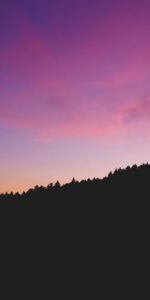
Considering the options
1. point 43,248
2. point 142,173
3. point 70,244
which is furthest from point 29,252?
point 142,173

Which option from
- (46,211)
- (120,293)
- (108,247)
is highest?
(46,211)

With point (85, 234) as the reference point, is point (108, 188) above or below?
above

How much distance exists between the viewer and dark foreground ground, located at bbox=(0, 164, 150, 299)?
18.8 m

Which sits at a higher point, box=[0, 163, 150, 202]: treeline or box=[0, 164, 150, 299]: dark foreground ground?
box=[0, 163, 150, 202]: treeline

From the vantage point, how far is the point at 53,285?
20703 mm

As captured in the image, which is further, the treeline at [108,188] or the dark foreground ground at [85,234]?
the treeline at [108,188]

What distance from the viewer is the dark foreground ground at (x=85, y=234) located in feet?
61.5

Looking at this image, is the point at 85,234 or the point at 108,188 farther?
the point at 108,188

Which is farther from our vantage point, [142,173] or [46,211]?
[46,211]

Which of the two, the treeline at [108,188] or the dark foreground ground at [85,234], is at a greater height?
the treeline at [108,188]

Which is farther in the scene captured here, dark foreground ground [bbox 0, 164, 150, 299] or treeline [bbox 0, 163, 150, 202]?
treeline [bbox 0, 163, 150, 202]

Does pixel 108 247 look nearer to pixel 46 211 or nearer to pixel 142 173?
pixel 142 173

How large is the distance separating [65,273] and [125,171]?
756cm

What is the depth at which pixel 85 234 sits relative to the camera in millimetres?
21953
